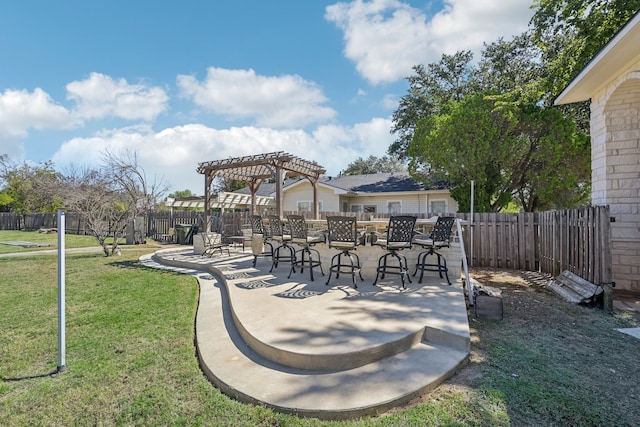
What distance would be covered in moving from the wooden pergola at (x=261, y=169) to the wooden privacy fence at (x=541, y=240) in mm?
1913

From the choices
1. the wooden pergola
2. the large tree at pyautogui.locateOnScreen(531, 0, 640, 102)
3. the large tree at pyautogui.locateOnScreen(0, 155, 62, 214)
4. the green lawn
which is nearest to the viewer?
the green lawn

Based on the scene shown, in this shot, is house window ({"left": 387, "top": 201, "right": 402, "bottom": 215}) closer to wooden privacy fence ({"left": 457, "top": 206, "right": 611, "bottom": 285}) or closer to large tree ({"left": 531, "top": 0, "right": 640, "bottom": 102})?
wooden privacy fence ({"left": 457, "top": 206, "right": 611, "bottom": 285})

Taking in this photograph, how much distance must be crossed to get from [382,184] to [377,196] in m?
1.07

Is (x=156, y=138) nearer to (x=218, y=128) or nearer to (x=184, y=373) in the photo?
(x=218, y=128)

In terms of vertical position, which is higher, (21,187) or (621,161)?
(21,187)

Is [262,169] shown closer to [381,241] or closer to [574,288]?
[381,241]

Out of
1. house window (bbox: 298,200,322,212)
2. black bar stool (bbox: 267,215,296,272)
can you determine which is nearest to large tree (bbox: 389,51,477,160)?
house window (bbox: 298,200,322,212)

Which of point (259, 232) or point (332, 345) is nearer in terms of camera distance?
point (332, 345)

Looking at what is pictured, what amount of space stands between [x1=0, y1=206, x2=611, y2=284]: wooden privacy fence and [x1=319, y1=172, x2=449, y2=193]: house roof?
4.56m

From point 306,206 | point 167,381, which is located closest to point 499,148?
point 306,206

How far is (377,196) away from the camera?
57.1 ft

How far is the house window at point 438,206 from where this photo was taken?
1589 cm

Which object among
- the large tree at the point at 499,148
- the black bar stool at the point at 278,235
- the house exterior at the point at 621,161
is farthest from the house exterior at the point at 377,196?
the black bar stool at the point at 278,235

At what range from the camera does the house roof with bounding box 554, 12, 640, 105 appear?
14.9ft
